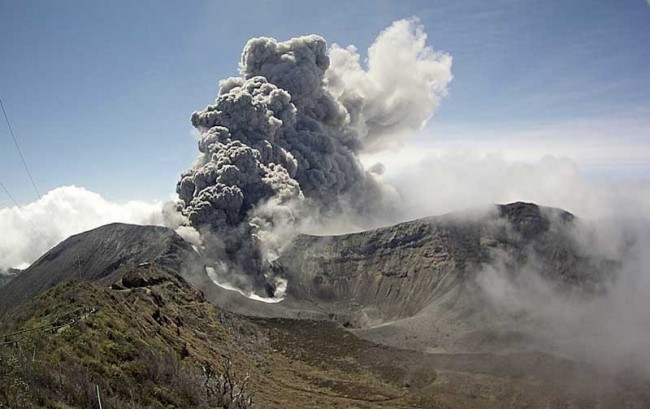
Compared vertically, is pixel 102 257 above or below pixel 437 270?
above

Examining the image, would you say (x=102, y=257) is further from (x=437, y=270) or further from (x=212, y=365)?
(x=212, y=365)

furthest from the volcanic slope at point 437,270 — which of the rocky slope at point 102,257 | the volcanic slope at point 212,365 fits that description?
the rocky slope at point 102,257

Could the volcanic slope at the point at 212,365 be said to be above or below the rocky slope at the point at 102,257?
below

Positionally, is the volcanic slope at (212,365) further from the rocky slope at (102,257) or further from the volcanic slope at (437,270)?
the rocky slope at (102,257)

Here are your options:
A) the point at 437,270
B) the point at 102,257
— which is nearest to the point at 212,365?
the point at 437,270

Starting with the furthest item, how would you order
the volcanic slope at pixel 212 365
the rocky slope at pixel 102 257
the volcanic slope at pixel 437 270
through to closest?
the rocky slope at pixel 102 257
the volcanic slope at pixel 437 270
the volcanic slope at pixel 212 365

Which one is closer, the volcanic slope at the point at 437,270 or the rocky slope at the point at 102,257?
the volcanic slope at the point at 437,270

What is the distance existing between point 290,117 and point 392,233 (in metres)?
47.7

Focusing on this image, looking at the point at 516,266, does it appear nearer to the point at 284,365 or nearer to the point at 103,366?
the point at 284,365

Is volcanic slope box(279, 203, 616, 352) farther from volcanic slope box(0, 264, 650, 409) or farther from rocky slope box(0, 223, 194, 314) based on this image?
rocky slope box(0, 223, 194, 314)

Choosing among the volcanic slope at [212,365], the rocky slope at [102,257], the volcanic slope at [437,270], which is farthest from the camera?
the rocky slope at [102,257]


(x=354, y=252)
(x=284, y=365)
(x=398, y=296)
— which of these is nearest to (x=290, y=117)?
(x=354, y=252)

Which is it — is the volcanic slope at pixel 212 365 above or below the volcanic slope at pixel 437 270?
below

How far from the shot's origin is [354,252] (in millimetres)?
100250
